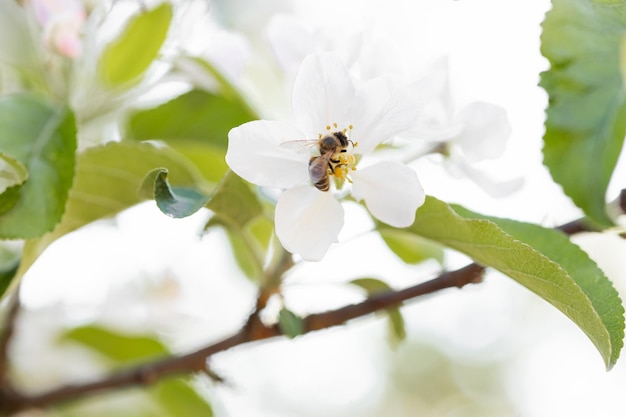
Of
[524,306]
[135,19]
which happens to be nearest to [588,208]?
[135,19]

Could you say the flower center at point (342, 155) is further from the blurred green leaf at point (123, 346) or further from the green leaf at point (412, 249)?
the blurred green leaf at point (123, 346)

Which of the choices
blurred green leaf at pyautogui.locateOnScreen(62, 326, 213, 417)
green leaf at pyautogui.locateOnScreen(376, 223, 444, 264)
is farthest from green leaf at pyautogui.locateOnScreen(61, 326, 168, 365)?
green leaf at pyautogui.locateOnScreen(376, 223, 444, 264)

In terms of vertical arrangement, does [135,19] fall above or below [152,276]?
above

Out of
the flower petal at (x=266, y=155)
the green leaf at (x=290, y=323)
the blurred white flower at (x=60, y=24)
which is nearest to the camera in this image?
the flower petal at (x=266, y=155)

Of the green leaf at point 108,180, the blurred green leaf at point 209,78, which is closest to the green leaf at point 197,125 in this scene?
the blurred green leaf at point 209,78

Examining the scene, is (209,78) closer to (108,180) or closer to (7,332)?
(108,180)

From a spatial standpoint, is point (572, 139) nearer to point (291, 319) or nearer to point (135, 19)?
point (291, 319)
